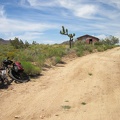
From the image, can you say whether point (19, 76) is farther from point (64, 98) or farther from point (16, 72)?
point (64, 98)

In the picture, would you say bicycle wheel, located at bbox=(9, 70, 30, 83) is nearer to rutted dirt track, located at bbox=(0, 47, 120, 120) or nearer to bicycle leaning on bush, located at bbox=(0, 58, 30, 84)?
bicycle leaning on bush, located at bbox=(0, 58, 30, 84)

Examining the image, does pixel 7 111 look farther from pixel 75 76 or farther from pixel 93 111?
pixel 75 76

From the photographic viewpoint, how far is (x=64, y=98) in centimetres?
866

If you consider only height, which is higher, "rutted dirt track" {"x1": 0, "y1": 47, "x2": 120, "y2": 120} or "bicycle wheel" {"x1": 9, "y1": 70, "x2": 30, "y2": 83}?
"bicycle wheel" {"x1": 9, "y1": 70, "x2": 30, "y2": 83}

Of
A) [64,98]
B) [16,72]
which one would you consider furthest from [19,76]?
[64,98]

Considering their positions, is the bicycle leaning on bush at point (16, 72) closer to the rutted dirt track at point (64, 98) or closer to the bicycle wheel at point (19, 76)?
the bicycle wheel at point (19, 76)

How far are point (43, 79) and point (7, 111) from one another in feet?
15.3

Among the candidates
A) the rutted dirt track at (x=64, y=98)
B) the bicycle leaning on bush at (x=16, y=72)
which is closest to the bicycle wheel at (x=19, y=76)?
the bicycle leaning on bush at (x=16, y=72)

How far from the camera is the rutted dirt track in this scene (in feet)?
23.5

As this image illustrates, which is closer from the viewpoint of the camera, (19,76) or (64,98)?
(64,98)

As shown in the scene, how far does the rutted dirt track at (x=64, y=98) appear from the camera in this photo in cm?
715

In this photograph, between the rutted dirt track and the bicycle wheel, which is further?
the bicycle wheel

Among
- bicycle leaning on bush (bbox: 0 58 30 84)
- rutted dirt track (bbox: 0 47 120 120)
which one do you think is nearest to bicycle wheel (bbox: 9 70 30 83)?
bicycle leaning on bush (bbox: 0 58 30 84)

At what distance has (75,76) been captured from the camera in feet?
41.0
